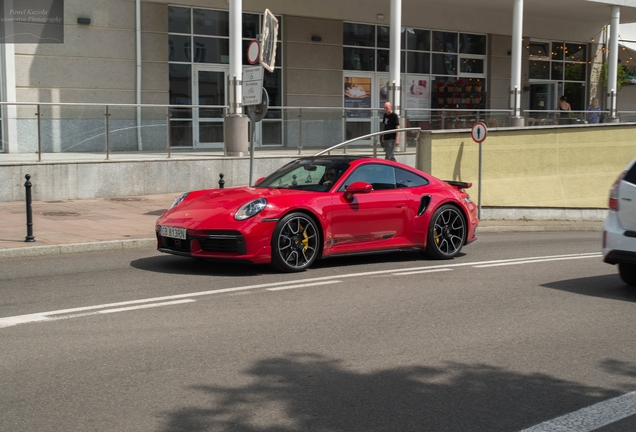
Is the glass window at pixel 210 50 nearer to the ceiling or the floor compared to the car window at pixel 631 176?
nearer to the ceiling

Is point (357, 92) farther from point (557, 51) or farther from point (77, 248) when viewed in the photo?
point (77, 248)

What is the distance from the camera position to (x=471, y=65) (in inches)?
1266

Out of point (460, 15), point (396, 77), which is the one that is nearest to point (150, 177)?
point (396, 77)

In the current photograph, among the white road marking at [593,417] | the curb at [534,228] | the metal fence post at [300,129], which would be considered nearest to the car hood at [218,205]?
the white road marking at [593,417]

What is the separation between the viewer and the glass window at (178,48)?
24078 millimetres

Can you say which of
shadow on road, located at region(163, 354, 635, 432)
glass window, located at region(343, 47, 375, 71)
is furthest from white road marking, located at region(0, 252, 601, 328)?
glass window, located at region(343, 47, 375, 71)

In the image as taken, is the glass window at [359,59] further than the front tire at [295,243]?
Yes

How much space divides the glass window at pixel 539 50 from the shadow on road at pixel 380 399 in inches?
1184

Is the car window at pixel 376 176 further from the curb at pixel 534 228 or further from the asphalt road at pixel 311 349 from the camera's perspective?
the curb at pixel 534 228

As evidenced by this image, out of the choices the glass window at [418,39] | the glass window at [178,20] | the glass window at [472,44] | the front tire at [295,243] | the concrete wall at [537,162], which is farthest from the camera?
the glass window at [472,44]

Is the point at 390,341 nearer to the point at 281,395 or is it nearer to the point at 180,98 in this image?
the point at 281,395

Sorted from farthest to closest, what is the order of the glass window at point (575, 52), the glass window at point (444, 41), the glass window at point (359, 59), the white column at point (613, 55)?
the glass window at point (575, 52), the glass window at point (444, 41), the white column at point (613, 55), the glass window at point (359, 59)

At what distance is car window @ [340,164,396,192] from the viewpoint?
10.5 m

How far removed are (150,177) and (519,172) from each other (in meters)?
8.80
